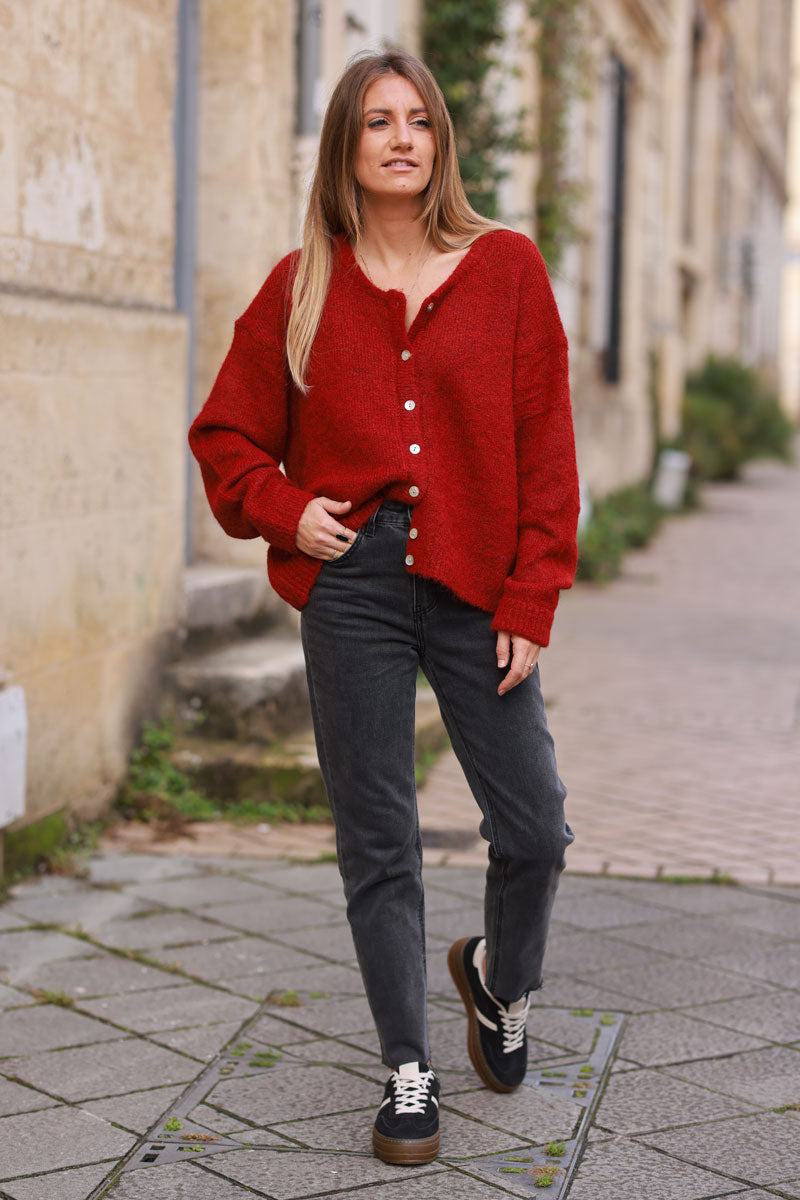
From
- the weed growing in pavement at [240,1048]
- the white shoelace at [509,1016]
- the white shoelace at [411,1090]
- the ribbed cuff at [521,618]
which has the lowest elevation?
the weed growing in pavement at [240,1048]

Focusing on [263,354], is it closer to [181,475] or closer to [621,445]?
[181,475]

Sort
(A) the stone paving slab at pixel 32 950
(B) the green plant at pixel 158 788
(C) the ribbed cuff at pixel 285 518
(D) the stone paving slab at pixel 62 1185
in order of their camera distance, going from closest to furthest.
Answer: (D) the stone paving slab at pixel 62 1185, (C) the ribbed cuff at pixel 285 518, (A) the stone paving slab at pixel 32 950, (B) the green plant at pixel 158 788

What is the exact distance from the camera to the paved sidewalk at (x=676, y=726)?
4.71m

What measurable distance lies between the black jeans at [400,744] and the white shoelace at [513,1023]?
0.74 feet

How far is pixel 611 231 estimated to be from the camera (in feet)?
45.6

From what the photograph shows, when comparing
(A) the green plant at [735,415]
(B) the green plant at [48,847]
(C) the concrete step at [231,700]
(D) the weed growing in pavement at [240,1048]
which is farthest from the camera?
(A) the green plant at [735,415]

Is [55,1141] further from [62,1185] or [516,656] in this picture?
[516,656]

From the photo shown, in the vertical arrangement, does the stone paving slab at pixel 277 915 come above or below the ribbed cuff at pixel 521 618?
below

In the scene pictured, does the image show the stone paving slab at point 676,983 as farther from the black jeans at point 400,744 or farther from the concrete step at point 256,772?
the concrete step at point 256,772

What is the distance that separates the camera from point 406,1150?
8.68 ft

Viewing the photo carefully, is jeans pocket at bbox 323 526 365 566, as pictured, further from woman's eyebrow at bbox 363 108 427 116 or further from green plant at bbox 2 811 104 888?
green plant at bbox 2 811 104 888

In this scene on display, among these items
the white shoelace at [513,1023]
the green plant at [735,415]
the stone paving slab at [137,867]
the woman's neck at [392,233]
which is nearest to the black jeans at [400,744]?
the white shoelace at [513,1023]

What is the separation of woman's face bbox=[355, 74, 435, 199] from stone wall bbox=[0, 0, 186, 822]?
1.71 metres

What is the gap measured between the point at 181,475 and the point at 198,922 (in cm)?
177
